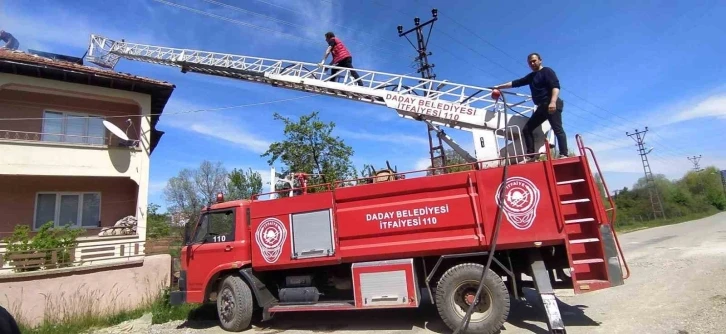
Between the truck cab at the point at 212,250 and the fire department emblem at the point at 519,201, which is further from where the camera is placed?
the truck cab at the point at 212,250

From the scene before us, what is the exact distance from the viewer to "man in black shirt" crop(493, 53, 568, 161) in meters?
6.09

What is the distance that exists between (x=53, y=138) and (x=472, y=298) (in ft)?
45.4

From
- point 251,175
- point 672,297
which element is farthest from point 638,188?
point 672,297

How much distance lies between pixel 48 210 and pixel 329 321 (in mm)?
11003

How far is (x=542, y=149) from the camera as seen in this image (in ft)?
21.9

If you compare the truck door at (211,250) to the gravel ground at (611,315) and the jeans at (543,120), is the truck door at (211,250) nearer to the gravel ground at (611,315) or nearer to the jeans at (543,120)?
the gravel ground at (611,315)

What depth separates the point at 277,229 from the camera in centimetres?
712

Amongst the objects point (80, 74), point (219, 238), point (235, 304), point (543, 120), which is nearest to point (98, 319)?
point (219, 238)

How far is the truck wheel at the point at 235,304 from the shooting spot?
714cm

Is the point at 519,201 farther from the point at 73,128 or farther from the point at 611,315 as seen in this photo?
the point at 73,128

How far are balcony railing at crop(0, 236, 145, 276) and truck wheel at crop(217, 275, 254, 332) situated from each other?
4971mm

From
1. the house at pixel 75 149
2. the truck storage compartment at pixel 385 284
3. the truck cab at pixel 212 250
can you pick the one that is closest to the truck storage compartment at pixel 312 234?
the truck storage compartment at pixel 385 284

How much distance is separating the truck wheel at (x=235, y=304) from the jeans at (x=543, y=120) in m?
5.76

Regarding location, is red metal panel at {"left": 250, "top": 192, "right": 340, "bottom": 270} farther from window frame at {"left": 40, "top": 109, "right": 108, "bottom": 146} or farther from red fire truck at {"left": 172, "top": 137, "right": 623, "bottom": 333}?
window frame at {"left": 40, "top": 109, "right": 108, "bottom": 146}
